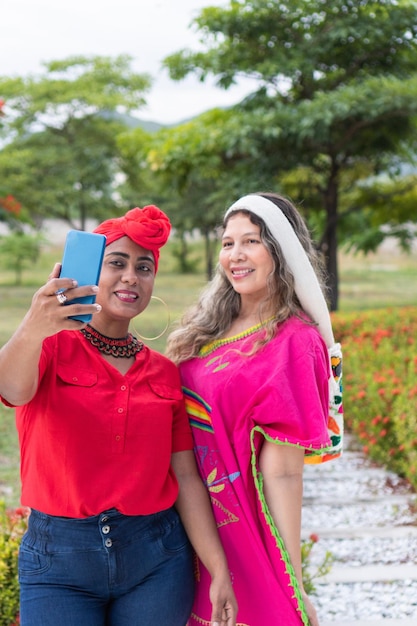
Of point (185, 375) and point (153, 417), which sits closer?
point (153, 417)

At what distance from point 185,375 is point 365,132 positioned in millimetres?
12006

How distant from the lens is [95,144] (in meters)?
24.6

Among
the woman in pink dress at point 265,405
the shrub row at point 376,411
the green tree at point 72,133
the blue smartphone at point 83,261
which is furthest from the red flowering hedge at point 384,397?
the green tree at point 72,133

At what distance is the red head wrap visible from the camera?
73.6 inches

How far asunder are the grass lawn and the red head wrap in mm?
5094

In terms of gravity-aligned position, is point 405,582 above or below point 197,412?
below

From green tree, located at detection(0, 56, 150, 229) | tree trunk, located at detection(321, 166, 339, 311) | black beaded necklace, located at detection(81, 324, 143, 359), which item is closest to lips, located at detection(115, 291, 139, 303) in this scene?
black beaded necklace, located at detection(81, 324, 143, 359)

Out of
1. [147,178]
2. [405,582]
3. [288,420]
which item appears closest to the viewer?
[288,420]

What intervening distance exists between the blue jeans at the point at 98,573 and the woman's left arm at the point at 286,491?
0.95 ft

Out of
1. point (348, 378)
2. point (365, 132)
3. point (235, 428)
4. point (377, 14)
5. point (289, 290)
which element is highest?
point (377, 14)

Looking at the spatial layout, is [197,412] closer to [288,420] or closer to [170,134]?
[288,420]

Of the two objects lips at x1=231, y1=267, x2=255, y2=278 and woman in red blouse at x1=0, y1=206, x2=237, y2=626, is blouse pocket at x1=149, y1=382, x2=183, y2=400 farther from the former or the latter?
lips at x1=231, y1=267, x2=255, y2=278

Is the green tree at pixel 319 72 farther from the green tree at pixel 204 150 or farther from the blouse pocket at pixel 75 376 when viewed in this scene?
the blouse pocket at pixel 75 376

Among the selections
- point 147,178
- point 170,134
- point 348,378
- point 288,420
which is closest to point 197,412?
point 288,420
